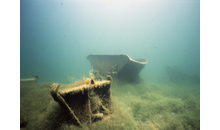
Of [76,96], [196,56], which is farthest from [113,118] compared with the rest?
[196,56]

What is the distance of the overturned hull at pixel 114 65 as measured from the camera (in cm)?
694

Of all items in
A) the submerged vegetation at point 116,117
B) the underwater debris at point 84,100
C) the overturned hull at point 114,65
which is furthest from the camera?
the overturned hull at point 114,65

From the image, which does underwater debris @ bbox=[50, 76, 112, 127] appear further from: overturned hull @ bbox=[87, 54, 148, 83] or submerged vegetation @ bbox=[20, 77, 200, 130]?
overturned hull @ bbox=[87, 54, 148, 83]

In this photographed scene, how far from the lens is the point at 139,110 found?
14.2ft

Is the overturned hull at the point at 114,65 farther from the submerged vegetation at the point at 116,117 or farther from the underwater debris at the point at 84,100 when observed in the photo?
Answer: the underwater debris at the point at 84,100

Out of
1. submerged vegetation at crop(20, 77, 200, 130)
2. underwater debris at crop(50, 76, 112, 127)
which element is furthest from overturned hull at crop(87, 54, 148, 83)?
underwater debris at crop(50, 76, 112, 127)

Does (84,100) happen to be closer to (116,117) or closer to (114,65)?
(116,117)

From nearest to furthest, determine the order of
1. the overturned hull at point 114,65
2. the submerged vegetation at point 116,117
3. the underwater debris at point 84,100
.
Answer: the underwater debris at point 84,100, the submerged vegetation at point 116,117, the overturned hull at point 114,65

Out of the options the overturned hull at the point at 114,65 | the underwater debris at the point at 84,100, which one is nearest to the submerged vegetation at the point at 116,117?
the underwater debris at the point at 84,100

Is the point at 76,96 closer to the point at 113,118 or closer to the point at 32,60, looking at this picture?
the point at 113,118

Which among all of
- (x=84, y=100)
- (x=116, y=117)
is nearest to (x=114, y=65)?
(x=116, y=117)

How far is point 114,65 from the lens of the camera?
7.09 meters

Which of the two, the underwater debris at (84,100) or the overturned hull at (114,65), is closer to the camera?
the underwater debris at (84,100)
